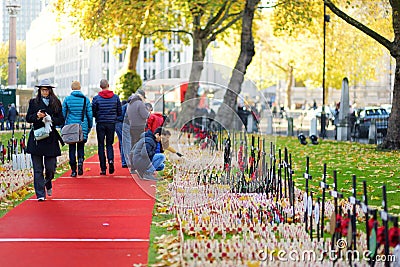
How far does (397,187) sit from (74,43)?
93288mm

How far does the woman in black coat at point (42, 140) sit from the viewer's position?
531 inches

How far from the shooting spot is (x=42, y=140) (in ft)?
44.3

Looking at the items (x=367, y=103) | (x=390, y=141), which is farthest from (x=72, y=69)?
(x=390, y=141)

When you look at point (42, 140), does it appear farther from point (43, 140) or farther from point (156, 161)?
point (156, 161)

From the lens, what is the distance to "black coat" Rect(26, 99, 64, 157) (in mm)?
13484

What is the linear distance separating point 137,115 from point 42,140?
535cm

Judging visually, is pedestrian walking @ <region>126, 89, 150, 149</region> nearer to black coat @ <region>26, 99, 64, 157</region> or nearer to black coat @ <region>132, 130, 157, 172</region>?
black coat @ <region>132, 130, 157, 172</region>

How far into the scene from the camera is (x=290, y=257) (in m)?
8.80

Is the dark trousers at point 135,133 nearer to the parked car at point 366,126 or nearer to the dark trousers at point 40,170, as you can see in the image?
the dark trousers at point 40,170

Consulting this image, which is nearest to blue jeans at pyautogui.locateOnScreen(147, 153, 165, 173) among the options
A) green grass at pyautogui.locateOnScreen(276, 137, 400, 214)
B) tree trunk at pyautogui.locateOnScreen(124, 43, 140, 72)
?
green grass at pyautogui.locateOnScreen(276, 137, 400, 214)

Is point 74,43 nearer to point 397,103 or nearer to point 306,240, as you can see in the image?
point 397,103

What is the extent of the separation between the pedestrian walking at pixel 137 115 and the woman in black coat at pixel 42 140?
487 cm

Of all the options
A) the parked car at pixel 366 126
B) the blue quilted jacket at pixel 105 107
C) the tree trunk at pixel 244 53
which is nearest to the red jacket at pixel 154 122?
the blue quilted jacket at pixel 105 107

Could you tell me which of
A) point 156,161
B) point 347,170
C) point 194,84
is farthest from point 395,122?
point 194,84
